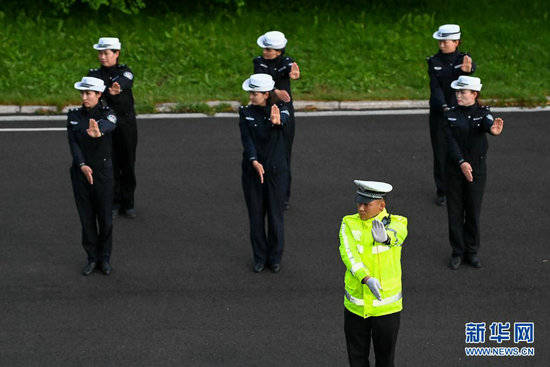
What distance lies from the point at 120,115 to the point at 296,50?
303 inches

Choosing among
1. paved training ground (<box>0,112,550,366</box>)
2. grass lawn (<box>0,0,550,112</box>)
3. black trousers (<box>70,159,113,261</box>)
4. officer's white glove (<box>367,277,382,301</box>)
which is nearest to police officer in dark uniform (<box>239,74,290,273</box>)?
paved training ground (<box>0,112,550,366</box>)

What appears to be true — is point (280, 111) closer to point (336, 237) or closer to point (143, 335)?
point (336, 237)

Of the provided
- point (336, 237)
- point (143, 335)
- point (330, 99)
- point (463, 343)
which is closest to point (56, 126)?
point (330, 99)

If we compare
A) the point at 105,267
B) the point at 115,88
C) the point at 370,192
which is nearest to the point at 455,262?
the point at 370,192

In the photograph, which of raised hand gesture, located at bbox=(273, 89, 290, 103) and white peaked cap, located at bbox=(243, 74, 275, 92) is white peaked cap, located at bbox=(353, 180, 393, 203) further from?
raised hand gesture, located at bbox=(273, 89, 290, 103)

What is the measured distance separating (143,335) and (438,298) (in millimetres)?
3107

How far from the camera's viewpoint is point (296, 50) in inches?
778

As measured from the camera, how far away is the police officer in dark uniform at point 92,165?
1079 centimetres

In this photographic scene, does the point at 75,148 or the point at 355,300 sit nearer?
the point at 355,300

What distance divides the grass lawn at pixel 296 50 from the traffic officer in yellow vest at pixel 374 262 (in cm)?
953

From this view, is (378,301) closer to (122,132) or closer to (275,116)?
(275,116)

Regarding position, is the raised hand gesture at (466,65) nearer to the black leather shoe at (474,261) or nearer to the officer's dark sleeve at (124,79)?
the black leather shoe at (474,261)

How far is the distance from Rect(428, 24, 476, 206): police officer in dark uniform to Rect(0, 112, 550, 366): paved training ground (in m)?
0.40

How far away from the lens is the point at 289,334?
968 centimetres
